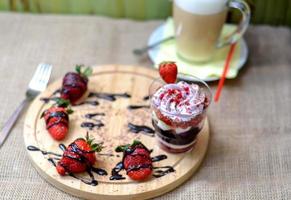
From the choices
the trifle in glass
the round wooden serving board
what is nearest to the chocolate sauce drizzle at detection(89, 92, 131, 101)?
the round wooden serving board

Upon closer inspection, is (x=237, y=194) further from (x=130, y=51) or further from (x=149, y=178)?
(x=130, y=51)

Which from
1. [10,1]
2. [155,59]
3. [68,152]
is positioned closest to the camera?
[68,152]

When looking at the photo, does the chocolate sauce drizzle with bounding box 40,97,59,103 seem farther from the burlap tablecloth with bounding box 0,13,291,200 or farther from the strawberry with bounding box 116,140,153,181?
the strawberry with bounding box 116,140,153,181

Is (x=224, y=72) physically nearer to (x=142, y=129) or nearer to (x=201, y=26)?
(x=201, y=26)

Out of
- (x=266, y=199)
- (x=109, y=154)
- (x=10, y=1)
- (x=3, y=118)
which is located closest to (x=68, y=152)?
(x=109, y=154)

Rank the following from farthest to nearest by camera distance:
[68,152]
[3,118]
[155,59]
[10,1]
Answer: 1. [10,1]
2. [155,59]
3. [3,118]
4. [68,152]

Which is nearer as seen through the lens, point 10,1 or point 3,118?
point 3,118
